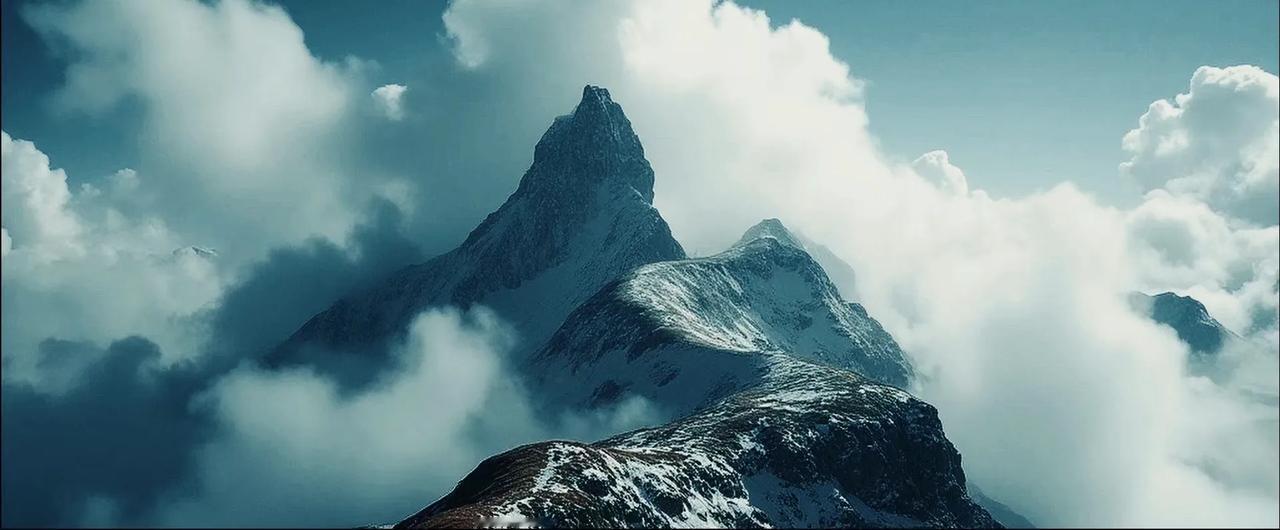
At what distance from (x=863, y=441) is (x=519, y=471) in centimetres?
9769

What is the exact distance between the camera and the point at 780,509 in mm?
166625

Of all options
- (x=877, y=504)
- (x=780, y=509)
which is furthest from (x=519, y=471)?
(x=877, y=504)

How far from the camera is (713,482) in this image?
160 meters

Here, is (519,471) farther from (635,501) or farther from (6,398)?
(6,398)

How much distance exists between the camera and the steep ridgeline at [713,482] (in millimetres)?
124188

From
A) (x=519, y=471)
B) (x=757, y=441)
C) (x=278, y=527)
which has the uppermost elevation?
(x=757, y=441)

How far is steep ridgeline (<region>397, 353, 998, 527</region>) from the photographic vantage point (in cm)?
12419

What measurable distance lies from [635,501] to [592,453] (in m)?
12.1

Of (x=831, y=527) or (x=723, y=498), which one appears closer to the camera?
(x=723, y=498)

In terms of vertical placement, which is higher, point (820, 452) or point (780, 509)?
point (820, 452)

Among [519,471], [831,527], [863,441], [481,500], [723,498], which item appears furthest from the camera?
[863,441]

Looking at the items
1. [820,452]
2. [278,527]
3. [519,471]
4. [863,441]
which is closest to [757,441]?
[820,452]

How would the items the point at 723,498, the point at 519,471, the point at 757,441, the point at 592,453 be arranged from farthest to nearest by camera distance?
the point at 757,441 < the point at 723,498 < the point at 592,453 < the point at 519,471

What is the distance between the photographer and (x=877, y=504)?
610 ft
